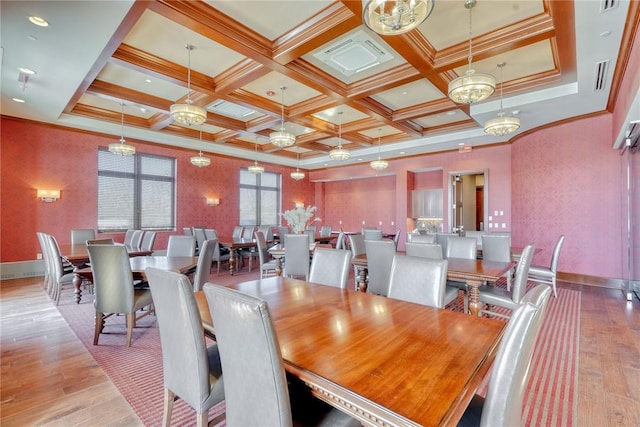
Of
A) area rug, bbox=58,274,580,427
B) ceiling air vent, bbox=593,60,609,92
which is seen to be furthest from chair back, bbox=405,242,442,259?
ceiling air vent, bbox=593,60,609,92

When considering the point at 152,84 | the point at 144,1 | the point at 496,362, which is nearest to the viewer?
the point at 496,362

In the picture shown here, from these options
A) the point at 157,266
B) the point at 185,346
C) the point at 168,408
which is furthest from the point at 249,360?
the point at 157,266

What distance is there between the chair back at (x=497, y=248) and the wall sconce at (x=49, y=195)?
26.6ft

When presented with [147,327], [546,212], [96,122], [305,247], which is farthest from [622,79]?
[96,122]

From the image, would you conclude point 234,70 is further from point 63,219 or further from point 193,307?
point 63,219

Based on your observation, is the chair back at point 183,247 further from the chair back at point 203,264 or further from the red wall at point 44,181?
the red wall at point 44,181

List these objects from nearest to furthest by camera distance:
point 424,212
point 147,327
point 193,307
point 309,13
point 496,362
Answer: point 496,362 → point 193,307 → point 309,13 → point 147,327 → point 424,212

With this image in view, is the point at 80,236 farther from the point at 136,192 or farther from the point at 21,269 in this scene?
the point at 136,192

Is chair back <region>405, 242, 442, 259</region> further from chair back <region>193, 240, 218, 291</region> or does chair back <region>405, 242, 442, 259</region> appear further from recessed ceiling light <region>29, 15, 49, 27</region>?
recessed ceiling light <region>29, 15, 49, 27</region>

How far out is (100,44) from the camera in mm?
3191

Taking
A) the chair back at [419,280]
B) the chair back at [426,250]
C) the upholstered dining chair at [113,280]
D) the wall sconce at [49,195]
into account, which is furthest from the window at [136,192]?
the chair back at [419,280]

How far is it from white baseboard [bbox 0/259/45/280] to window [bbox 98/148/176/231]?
50.4 inches

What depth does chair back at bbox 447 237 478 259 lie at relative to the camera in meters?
3.88

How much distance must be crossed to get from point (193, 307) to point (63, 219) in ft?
22.8
